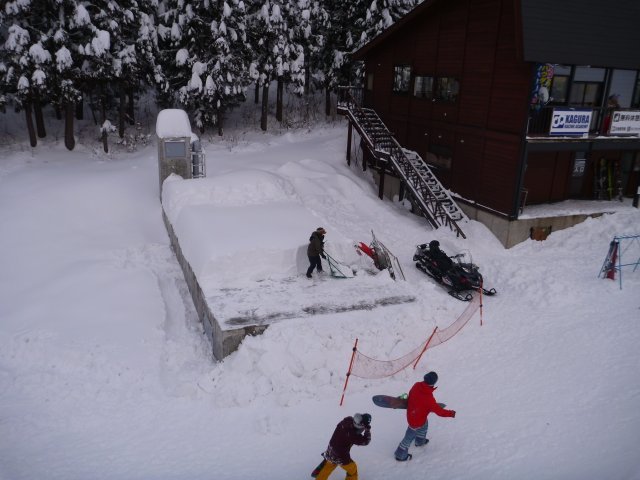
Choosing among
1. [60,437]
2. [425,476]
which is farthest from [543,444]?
[60,437]

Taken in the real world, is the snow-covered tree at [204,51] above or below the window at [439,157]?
above

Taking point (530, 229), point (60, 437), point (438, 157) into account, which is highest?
point (438, 157)

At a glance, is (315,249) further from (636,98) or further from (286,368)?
(636,98)

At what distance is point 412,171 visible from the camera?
21688 millimetres

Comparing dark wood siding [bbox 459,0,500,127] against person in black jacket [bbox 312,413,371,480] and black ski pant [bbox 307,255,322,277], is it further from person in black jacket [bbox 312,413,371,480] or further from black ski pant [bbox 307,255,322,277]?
person in black jacket [bbox 312,413,371,480]

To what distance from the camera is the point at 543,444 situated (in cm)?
841

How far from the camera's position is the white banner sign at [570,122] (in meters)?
17.5

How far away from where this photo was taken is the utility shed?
64.3 ft

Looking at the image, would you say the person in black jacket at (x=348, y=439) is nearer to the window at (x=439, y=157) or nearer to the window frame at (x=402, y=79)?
the window at (x=439, y=157)

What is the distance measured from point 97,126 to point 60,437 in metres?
26.2

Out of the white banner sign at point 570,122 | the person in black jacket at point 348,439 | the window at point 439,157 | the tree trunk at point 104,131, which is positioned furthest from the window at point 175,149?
the person in black jacket at point 348,439

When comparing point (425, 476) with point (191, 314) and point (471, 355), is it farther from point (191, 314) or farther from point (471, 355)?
point (191, 314)

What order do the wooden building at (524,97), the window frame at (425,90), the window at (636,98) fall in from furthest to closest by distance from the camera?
the window frame at (425,90)
the window at (636,98)
the wooden building at (524,97)

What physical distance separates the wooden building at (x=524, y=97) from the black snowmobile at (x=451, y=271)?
3961mm
